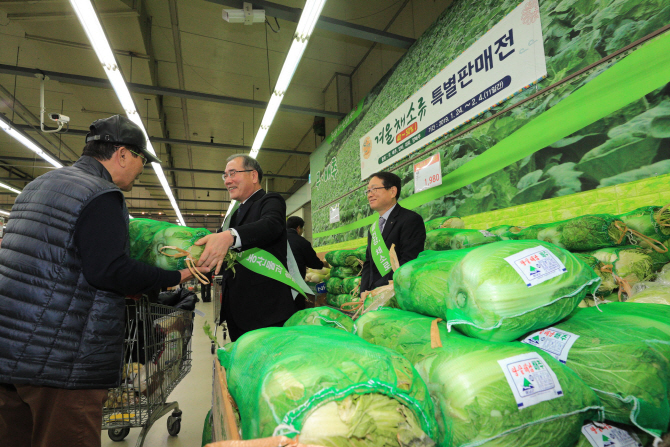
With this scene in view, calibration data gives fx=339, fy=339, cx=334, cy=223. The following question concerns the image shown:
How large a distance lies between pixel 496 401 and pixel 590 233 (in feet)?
5.22

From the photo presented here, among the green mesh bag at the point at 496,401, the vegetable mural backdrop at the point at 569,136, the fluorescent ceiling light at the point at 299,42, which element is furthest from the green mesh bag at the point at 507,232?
the fluorescent ceiling light at the point at 299,42

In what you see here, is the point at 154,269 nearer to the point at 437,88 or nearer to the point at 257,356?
the point at 257,356

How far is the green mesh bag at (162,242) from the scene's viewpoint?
1350 millimetres

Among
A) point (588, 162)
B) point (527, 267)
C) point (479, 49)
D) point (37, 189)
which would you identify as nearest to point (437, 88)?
point (479, 49)

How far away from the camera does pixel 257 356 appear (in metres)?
0.82

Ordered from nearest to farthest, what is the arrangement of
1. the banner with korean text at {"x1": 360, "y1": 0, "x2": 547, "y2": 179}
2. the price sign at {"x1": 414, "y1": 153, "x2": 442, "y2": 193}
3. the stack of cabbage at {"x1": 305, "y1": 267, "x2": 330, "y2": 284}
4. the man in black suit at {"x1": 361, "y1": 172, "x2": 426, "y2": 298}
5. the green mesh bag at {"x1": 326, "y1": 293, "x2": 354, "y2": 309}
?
the man in black suit at {"x1": 361, "y1": 172, "x2": 426, "y2": 298} → the banner with korean text at {"x1": 360, "y1": 0, "x2": 547, "y2": 179} → the price sign at {"x1": 414, "y1": 153, "x2": 442, "y2": 193} → the green mesh bag at {"x1": 326, "y1": 293, "x2": 354, "y2": 309} → the stack of cabbage at {"x1": 305, "y1": 267, "x2": 330, "y2": 284}

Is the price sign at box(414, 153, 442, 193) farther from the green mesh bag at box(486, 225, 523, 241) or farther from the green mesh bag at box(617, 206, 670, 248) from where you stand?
the green mesh bag at box(617, 206, 670, 248)

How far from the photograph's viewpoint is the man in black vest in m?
1.07

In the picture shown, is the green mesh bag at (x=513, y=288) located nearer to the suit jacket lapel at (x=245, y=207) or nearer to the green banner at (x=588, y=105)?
the suit jacket lapel at (x=245, y=207)

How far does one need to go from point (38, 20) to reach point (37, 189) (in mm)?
6658

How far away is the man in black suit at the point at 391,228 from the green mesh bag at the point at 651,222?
106 centimetres

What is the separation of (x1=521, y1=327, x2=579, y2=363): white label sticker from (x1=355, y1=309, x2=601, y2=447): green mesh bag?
98 mm

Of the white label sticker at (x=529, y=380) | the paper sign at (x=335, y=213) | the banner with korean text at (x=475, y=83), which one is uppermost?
the banner with korean text at (x=475, y=83)

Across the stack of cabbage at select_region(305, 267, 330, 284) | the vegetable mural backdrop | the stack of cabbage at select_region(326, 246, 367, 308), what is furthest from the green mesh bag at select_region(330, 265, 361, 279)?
the vegetable mural backdrop
